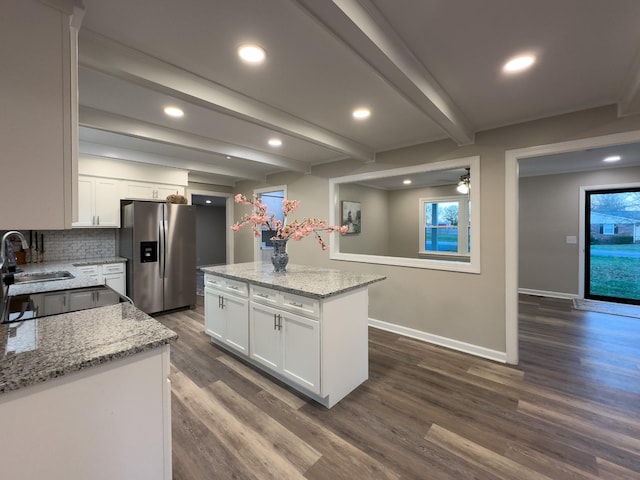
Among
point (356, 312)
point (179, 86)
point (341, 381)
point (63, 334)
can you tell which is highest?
point (179, 86)

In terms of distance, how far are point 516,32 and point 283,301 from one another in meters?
2.31

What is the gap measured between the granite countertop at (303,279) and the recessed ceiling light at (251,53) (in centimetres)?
159

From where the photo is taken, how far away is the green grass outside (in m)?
5.06

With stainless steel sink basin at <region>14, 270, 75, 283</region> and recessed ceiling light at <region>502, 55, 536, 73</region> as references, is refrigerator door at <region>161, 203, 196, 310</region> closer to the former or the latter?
stainless steel sink basin at <region>14, 270, 75, 283</region>

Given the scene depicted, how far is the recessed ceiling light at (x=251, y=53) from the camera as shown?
1.67 meters

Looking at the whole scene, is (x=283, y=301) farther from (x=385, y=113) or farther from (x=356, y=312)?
(x=385, y=113)

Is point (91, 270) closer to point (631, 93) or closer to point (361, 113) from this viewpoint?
point (361, 113)

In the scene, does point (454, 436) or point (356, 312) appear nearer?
point (454, 436)

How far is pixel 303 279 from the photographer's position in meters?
2.63

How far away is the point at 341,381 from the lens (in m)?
2.33

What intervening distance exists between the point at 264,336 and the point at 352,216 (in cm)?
395

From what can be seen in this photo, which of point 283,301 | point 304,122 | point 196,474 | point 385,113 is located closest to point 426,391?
point 283,301

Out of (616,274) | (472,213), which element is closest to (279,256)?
(472,213)

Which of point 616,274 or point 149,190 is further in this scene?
point 616,274
